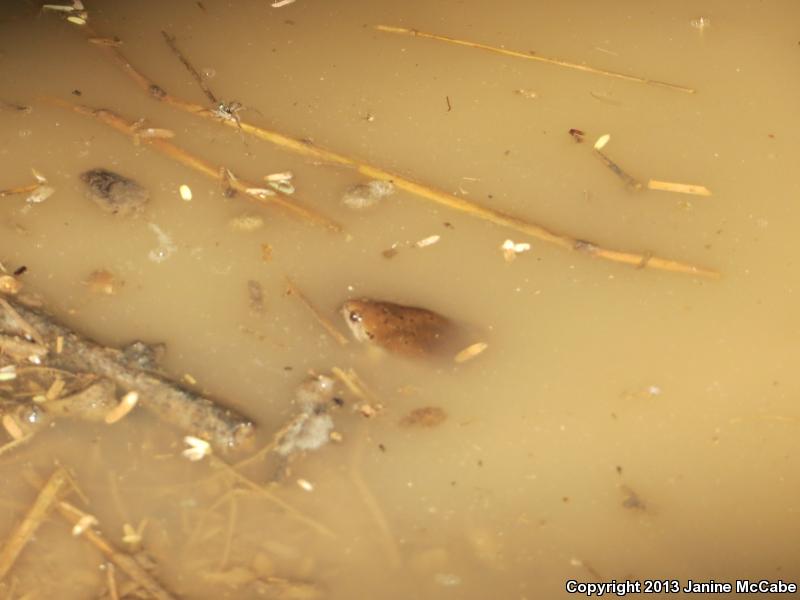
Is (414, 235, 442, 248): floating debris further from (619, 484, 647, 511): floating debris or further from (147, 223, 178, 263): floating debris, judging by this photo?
(619, 484, 647, 511): floating debris

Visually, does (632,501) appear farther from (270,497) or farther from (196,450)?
(196,450)

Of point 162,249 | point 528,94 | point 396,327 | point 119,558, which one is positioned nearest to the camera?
point 119,558

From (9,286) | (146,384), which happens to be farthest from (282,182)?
(9,286)

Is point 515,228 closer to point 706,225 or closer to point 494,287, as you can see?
point 494,287

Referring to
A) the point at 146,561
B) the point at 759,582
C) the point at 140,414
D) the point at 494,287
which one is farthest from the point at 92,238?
the point at 759,582

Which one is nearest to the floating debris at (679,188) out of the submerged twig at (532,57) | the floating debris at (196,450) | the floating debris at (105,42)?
the submerged twig at (532,57)

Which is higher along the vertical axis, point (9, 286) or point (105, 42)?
point (105, 42)

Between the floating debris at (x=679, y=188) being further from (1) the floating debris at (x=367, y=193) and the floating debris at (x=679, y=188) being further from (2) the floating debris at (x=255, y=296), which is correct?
(2) the floating debris at (x=255, y=296)
